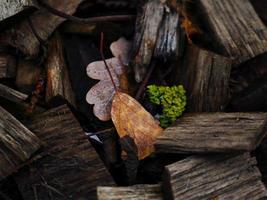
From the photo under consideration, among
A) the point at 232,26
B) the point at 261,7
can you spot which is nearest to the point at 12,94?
the point at 232,26

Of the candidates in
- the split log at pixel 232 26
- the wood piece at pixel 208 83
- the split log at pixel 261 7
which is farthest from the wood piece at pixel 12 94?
the split log at pixel 261 7

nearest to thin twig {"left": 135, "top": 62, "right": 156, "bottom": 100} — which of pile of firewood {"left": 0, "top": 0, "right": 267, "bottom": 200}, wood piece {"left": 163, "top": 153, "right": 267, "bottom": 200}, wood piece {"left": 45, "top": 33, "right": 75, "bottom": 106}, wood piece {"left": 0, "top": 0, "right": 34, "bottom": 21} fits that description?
pile of firewood {"left": 0, "top": 0, "right": 267, "bottom": 200}

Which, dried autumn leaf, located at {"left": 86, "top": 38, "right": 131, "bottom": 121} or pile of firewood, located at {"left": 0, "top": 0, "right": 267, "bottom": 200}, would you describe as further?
dried autumn leaf, located at {"left": 86, "top": 38, "right": 131, "bottom": 121}

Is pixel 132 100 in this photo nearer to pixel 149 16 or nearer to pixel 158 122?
pixel 158 122

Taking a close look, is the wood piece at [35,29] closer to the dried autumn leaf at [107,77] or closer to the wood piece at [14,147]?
the dried autumn leaf at [107,77]

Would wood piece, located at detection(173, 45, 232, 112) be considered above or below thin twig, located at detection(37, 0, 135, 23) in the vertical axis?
below

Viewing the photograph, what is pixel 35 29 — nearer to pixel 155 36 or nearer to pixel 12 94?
pixel 12 94

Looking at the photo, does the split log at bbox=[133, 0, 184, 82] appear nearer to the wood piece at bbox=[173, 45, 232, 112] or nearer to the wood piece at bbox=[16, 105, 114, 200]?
the wood piece at bbox=[173, 45, 232, 112]
